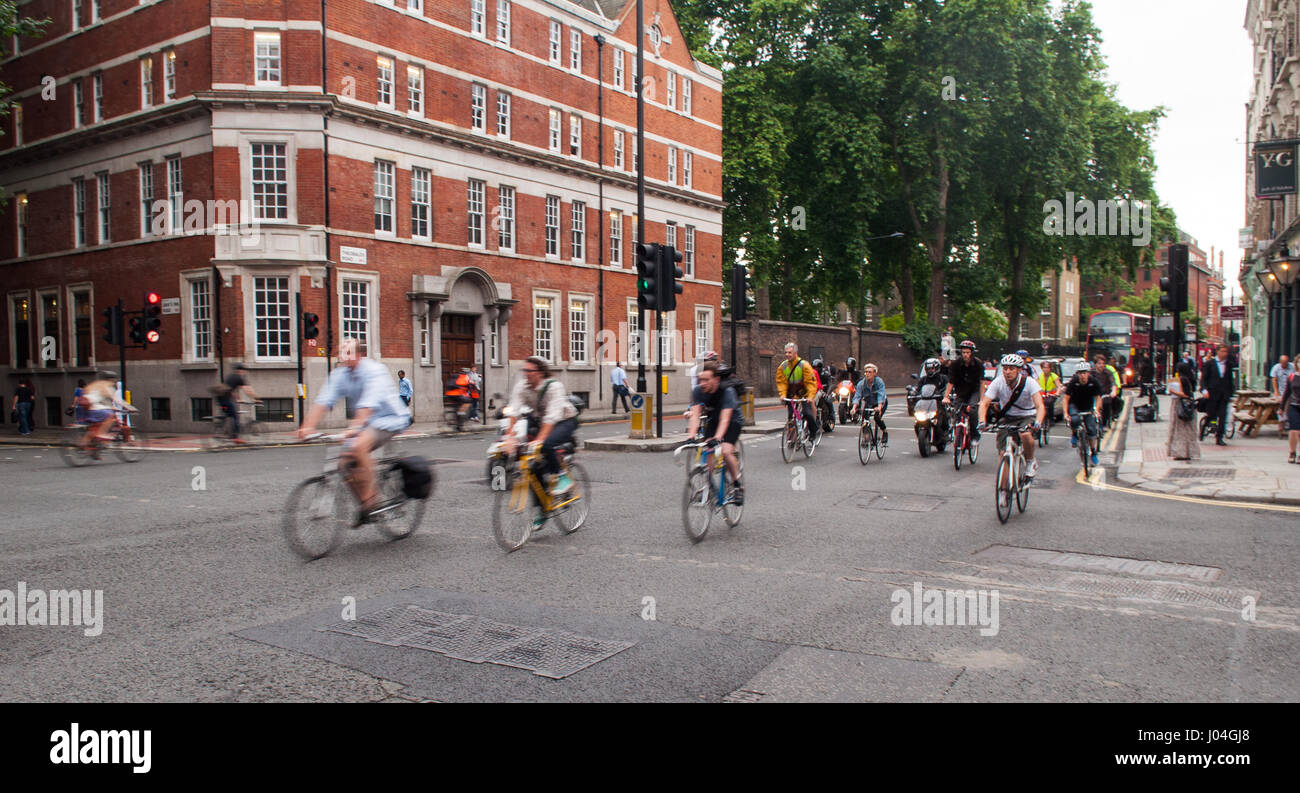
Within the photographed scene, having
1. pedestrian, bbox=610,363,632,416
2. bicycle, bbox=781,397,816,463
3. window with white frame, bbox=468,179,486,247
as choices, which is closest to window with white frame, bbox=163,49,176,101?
window with white frame, bbox=468,179,486,247

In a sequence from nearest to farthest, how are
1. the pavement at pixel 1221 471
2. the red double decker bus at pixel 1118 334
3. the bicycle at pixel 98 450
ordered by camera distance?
the pavement at pixel 1221 471
the bicycle at pixel 98 450
the red double decker bus at pixel 1118 334

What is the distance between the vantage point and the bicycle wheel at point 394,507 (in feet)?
27.5

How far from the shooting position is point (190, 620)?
5777 millimetres

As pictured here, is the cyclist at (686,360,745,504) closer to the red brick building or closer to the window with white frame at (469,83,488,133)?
the red brick building

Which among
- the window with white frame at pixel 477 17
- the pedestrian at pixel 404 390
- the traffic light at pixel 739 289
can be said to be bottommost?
the pedestrian at pixel 404 390

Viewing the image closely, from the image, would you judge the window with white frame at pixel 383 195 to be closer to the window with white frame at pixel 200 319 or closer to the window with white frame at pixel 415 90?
the window with white frame at pixel 415 90

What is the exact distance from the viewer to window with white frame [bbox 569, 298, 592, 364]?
36406 mm

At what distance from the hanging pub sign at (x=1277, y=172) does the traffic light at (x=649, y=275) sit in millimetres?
13280

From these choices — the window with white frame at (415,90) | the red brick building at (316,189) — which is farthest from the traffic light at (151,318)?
the window with white frame at (415,90)

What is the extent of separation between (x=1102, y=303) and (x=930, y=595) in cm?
12021

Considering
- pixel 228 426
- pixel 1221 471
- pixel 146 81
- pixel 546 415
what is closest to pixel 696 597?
pixel 546 415

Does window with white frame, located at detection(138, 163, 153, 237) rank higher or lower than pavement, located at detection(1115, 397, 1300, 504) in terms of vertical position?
higher

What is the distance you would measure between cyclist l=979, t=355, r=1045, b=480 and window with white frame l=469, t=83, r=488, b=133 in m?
25.4
